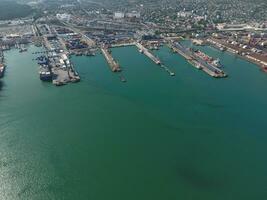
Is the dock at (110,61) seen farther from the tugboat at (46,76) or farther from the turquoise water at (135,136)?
the tugboat at (46,76)

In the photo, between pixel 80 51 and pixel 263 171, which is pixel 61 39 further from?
pixel 263 171

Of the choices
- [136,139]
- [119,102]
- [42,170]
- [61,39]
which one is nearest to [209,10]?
[61,39]

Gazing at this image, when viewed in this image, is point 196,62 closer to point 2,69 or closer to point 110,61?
point 110,61

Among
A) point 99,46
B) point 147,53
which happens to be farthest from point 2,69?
point 147,53

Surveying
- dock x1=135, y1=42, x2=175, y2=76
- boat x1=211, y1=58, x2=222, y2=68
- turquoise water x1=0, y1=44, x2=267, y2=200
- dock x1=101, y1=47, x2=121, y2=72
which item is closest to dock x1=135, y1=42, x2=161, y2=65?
dock x1=135, y1=42, x2=175, y2=76

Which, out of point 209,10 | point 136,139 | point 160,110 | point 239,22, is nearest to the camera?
point 136,139

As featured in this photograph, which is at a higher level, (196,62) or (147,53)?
(196,62)

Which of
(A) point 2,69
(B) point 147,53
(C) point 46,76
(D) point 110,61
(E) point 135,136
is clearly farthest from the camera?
(B) point 147,53
